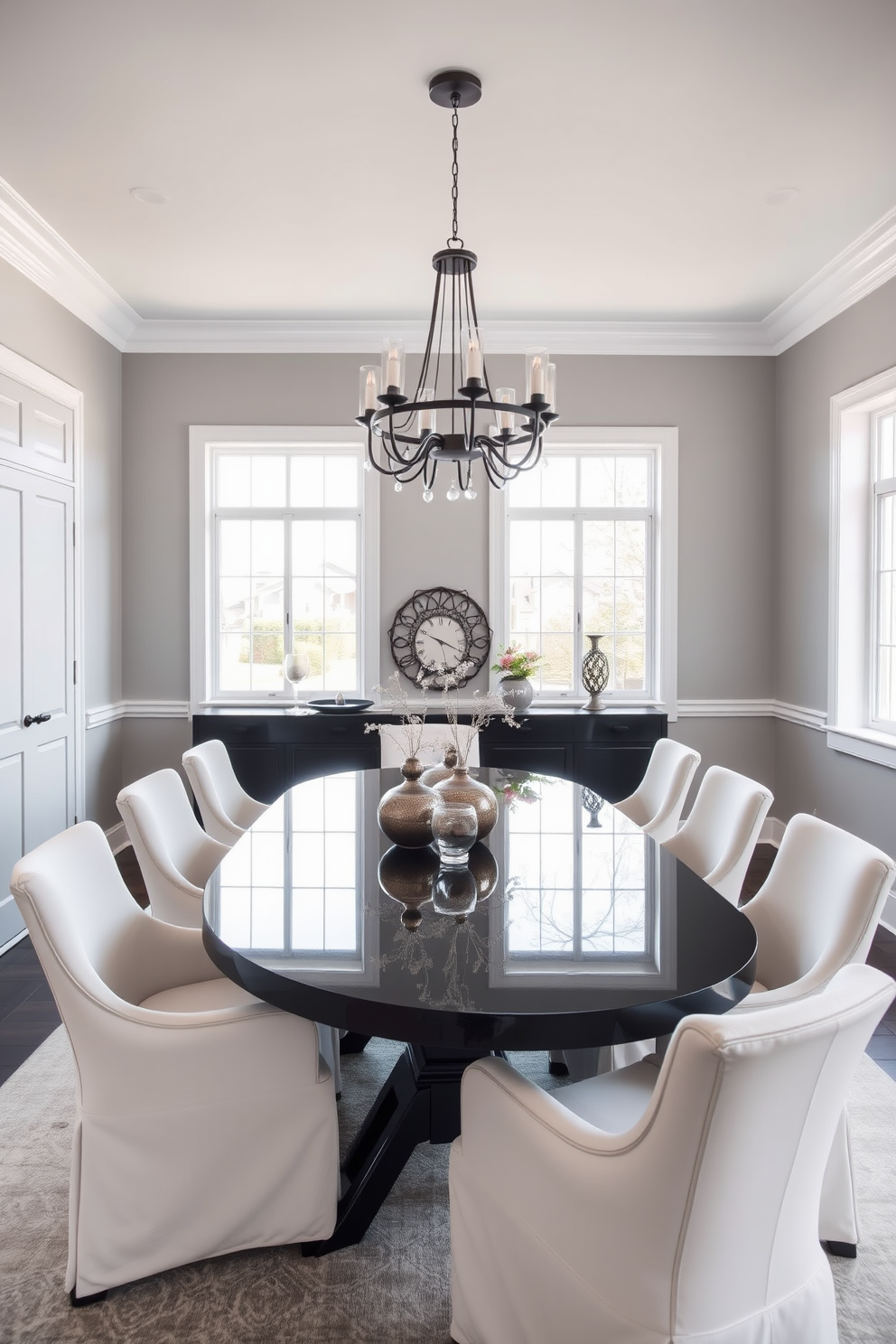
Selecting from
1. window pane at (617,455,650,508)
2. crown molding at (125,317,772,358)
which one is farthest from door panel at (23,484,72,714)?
window pane at (617,455,650,508)

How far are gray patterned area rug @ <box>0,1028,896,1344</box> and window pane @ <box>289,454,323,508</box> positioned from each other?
381 centimetres

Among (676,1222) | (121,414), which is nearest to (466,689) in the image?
(121,414)

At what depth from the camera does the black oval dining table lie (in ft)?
4.17

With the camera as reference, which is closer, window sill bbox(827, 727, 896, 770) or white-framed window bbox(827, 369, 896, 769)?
window sill bbox(827, 727, 896, 770)

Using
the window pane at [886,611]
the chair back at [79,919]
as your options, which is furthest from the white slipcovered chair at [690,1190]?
the window pane at [886,611]

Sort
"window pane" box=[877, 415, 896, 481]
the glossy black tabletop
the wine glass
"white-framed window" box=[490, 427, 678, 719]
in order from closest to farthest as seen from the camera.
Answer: the glossy black tabletop → "window pane" box=[877, 415, 896, 481] → the wine glass → "white-framed window" box=[490, 427, 678, 719]

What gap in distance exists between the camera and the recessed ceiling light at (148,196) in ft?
10.9

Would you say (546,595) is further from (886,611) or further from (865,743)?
(865,743)

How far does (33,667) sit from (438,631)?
2.18 m

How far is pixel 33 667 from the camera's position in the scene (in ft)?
12.5

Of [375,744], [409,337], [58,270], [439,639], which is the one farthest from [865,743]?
[58,270]

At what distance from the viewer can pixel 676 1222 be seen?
104 centimetres

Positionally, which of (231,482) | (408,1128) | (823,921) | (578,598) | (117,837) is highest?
(231,482)

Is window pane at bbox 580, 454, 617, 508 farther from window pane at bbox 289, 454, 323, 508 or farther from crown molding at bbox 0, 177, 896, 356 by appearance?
window pane at bbox 289, 454, 323, 508
